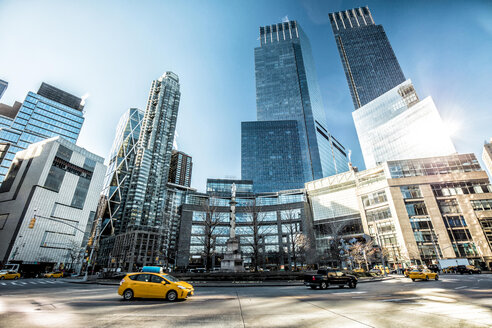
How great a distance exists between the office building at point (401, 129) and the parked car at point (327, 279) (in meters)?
110

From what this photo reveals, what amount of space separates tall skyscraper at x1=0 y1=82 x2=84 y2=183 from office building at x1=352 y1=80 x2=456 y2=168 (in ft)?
575

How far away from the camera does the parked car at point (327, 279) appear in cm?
1809

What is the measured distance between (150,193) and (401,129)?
143 m

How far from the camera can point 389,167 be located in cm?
6988

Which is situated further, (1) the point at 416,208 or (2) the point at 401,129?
(2) the point at 401,129

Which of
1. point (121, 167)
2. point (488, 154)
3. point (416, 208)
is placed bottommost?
point (416, 208)

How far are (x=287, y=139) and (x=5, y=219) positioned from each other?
133797 millimetres

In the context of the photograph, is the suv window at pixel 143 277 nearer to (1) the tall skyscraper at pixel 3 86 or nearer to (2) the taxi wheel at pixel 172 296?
(2) the taxi wheel at pixel 172 296

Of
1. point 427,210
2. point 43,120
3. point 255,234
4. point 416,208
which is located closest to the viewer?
point 255,234

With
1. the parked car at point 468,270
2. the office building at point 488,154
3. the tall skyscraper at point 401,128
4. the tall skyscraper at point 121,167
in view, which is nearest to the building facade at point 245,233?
the parked car at point 468,270

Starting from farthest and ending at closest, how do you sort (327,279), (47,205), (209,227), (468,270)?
(47,205) < (468,270) < (209,227) < (327,279)

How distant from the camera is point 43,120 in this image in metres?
122

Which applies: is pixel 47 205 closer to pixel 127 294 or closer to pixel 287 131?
pixel 127 294

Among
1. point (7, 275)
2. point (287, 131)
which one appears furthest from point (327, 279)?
point (287, 131)
